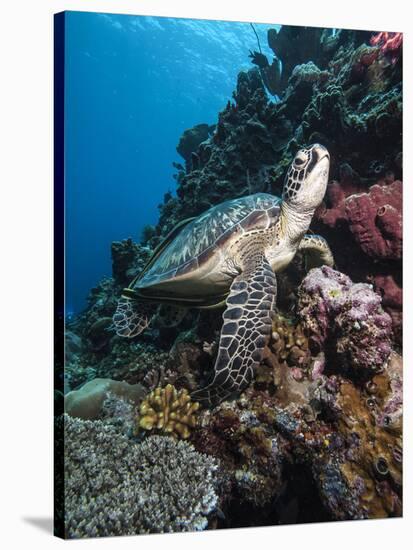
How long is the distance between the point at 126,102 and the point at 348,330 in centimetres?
681

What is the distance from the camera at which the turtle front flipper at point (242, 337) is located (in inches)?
102

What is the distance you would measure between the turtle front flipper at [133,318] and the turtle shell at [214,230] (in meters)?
0.50

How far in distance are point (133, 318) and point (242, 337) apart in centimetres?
202

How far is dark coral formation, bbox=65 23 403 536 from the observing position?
2.64 meters

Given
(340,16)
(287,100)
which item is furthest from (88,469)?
(287,100)

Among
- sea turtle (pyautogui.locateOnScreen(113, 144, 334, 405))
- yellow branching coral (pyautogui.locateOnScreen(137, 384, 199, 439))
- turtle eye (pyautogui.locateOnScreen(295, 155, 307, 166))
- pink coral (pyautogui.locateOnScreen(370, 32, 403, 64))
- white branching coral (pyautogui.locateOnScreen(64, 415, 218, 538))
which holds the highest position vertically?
pink coral (pyautogui.locateOnScreen(370, 32, 403, 64))

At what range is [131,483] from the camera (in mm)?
2500

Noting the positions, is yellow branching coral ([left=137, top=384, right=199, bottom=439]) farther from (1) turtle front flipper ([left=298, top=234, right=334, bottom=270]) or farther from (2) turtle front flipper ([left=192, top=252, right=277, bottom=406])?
(1) turtle front flipper ([left=298, top=234, right=334, bottom=270])

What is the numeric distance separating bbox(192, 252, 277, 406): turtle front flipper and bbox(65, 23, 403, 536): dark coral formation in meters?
0.38

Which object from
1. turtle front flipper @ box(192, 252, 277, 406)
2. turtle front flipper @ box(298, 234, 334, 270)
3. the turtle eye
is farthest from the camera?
turtle front flipper @ box(298, 234, 334, 270)

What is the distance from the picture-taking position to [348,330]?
290 cm

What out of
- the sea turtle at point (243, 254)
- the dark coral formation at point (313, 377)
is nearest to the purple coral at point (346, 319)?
the dark coral formation at point (313, 377)

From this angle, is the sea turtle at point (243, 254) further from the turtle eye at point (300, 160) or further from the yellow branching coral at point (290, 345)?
the yellow branching coral at point (290, 345)

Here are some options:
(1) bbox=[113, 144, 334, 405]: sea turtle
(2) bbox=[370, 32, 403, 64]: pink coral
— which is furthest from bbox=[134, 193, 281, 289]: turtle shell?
(2) bbox=[370, 32, 403, 64]: pink coral
